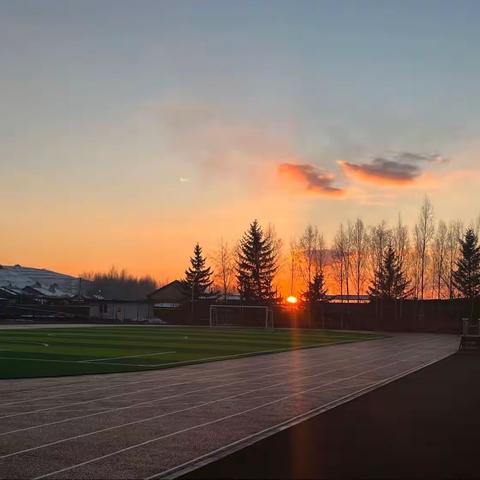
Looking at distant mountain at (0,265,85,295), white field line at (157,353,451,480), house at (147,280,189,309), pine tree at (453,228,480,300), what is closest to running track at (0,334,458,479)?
white field line at (157,353,451,480)

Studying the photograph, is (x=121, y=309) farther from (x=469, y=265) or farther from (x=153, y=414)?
(x=153, y=414)

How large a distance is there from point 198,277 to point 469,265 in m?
38.0

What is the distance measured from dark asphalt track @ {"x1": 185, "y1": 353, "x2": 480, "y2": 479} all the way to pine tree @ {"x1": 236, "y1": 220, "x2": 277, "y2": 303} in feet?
241

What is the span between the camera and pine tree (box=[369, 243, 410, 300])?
255 feet

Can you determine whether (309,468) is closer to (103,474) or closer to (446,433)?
(103,474)

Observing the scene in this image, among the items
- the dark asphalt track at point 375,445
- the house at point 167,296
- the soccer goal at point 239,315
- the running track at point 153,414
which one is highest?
the house at point 167,296

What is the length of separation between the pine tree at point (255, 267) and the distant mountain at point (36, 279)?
6944 centimetres

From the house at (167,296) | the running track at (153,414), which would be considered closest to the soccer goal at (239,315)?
the house at (167,296)

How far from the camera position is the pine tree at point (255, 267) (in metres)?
86.8

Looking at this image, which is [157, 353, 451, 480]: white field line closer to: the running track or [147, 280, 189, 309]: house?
the running track

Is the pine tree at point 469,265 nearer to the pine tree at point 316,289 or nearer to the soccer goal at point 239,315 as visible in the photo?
the pine tree at point 316,289

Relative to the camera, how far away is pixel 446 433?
9.23 metres

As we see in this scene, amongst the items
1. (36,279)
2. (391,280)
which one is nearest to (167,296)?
(391,280)

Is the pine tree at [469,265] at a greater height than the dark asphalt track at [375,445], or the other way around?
the pine tree at [469,265]
